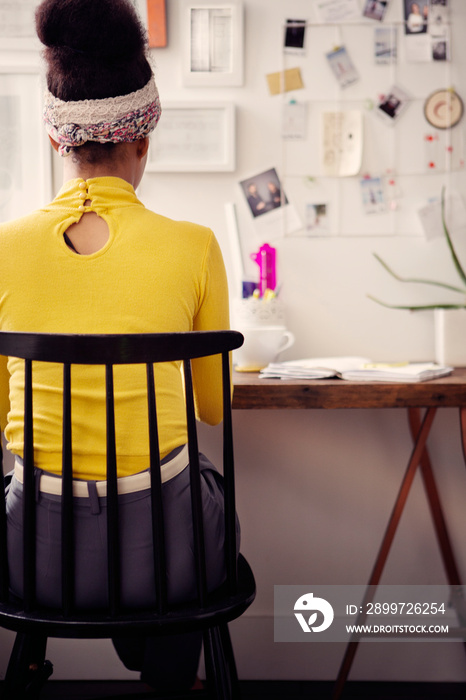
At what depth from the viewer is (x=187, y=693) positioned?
3.72 ft

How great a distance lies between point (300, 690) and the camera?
1732mm

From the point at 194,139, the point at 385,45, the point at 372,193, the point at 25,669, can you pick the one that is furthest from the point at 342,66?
the point at 25,669

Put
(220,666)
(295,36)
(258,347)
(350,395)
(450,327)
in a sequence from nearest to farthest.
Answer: (220,666) → (350,395) → (258,347) → (450,327) → (295,36)

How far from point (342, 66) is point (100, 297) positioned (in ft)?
4.23

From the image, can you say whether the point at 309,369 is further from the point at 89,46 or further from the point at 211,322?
the point at 89,46

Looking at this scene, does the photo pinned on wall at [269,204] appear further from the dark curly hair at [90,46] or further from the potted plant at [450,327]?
the dark curly hair at [90,46]

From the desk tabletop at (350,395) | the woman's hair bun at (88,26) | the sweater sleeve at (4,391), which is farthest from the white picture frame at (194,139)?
the sweater sleeve at (4,391)

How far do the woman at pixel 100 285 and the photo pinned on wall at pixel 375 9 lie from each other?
42.8 inches

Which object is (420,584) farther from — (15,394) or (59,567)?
(15,394)

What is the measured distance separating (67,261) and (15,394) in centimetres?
22

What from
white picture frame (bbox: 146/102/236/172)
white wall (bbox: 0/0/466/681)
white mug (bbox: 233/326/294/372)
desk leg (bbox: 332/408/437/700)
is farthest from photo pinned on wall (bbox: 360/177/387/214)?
desk leg (bbox: 332/408/437/700)

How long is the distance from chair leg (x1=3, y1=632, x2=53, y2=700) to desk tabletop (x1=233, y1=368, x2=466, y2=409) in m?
0.60

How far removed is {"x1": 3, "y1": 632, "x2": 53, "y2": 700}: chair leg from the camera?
96 centimetres

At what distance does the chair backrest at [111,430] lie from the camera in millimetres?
810
